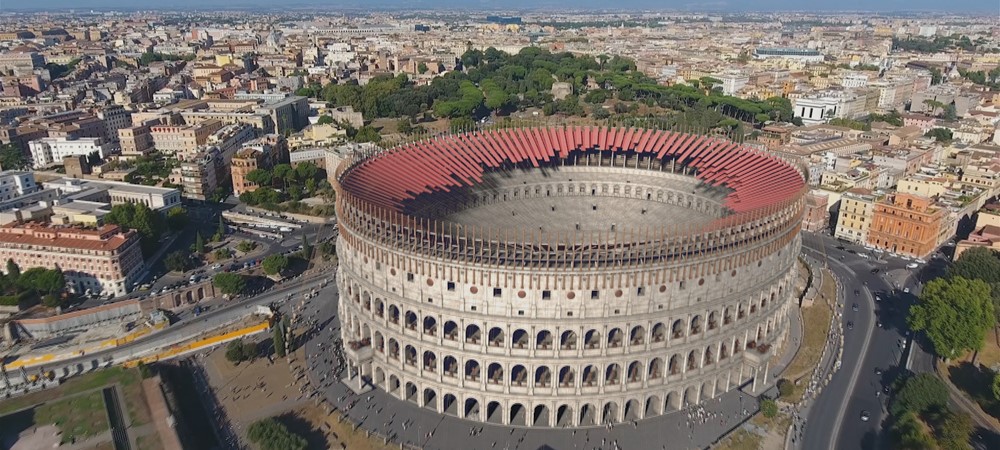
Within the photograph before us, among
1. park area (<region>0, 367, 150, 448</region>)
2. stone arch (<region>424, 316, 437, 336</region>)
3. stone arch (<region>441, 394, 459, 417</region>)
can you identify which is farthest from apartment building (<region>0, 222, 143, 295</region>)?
stone arch (<region>441, 394, 459, 417</region>)

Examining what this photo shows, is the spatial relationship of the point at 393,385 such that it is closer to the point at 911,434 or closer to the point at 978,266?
the point at 911,434

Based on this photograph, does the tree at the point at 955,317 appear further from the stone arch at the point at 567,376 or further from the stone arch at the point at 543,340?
the stone arch at the point at 543,340

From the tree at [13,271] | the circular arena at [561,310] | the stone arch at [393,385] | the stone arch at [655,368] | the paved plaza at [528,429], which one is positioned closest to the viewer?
the circular arena at [561,310]

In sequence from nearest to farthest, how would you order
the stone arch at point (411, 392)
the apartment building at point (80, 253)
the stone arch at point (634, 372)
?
the stone arch at point (634, 372), the stone arch at point (411, 392), the apartment building at point (80, 253)

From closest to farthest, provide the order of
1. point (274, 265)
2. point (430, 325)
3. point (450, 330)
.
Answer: point (450, 330) → point (430, 325) → point (274, 265)

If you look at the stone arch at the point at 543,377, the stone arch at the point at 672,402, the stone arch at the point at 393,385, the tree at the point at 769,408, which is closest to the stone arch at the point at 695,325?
the stone arch at the point at 672,402

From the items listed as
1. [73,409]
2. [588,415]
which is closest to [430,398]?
[588,415]
